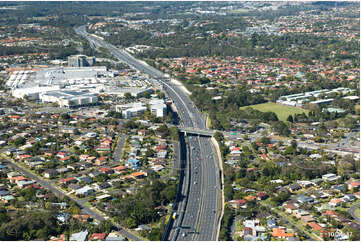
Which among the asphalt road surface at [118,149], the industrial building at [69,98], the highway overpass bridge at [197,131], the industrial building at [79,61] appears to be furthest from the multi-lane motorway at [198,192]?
the industrial building at [79,61]

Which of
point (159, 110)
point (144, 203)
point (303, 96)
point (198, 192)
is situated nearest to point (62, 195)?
point (144, 203)

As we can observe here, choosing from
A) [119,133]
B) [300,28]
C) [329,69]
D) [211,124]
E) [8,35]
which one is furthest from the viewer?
[300,28]

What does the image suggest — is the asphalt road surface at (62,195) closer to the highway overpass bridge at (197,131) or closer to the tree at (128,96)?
the highway overpass bridge at (197,131)

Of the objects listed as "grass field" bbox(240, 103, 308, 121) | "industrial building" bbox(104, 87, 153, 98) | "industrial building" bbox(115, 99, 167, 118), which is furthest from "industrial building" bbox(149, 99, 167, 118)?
"grass field" bbox(240, 103, 308, 121)

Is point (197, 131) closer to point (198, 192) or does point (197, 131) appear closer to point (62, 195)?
point (198, 192)

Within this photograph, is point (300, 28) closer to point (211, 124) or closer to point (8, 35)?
point (8, 35)

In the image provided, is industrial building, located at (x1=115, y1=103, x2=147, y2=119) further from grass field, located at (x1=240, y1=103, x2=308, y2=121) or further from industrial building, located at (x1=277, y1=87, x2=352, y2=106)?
industrial building, located at (x1=277, y1=87, x2=352, y2=106)

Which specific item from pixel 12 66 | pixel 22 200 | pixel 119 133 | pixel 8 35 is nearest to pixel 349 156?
pixel 119 133
